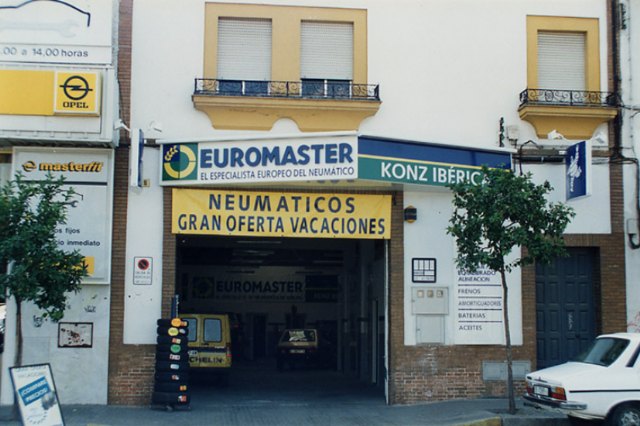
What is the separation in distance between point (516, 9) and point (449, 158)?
358cm

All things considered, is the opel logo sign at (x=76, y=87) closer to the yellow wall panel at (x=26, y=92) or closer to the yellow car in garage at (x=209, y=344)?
the yellow wall panel at (x=26, y=92)

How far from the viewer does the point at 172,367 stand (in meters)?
14.7

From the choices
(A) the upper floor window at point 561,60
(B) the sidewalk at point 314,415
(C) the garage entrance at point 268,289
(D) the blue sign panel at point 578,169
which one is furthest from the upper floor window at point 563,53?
(C) the garage entrance at point 268,289

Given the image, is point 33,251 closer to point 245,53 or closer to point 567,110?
point 245,53

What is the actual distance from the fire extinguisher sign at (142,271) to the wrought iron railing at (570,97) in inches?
320

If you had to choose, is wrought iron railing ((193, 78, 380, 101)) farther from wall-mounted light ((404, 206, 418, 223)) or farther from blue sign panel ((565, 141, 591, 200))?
blue sign panel ((565, 141, 591, 200))

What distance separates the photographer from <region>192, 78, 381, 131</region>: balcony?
15711mm

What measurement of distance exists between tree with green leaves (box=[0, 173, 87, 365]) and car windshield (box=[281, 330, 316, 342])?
13018 mm

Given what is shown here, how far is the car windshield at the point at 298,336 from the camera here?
2556 centimetres

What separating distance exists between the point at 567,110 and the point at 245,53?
261 inches

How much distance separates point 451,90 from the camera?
1642cm

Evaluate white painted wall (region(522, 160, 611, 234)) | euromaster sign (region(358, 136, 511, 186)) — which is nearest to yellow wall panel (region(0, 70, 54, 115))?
euromaster sign (region(358, 136, 511, 186))

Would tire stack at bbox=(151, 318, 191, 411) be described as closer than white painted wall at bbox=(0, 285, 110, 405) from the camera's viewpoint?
Yes

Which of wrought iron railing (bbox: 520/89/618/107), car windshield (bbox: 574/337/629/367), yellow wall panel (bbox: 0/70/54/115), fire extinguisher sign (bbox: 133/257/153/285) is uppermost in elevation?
wrought iron railing (bbox: 520/89/618/107)
